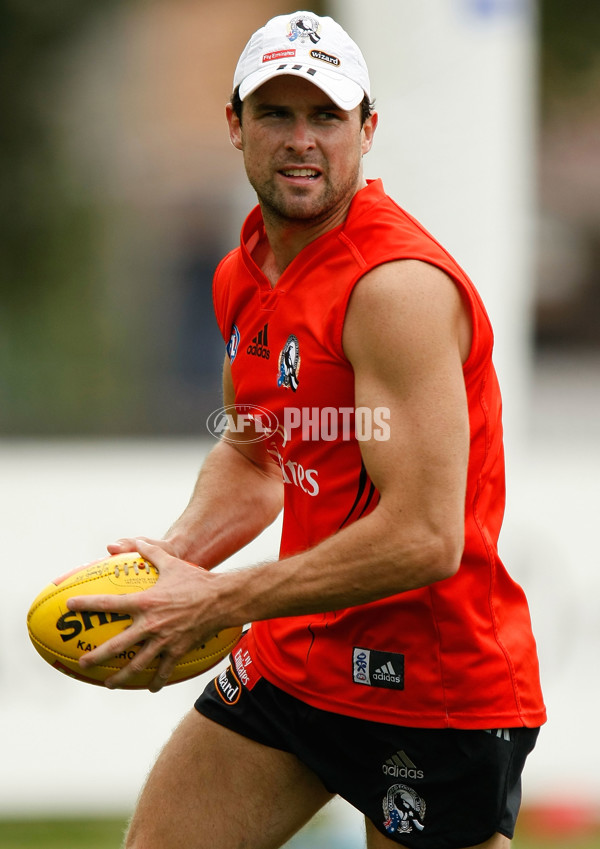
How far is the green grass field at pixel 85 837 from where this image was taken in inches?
230

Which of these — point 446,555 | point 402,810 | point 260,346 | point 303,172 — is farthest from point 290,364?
point 402,810

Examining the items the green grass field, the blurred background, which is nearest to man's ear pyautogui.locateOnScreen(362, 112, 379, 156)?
the blurred background

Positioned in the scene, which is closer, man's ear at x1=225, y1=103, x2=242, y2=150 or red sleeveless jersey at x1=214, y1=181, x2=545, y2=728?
red sleeveless jersey at x1=214, y1=181, x2=545, y2=728

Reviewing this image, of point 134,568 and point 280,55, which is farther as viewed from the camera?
point 134,568

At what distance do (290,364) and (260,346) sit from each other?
0.17 metres

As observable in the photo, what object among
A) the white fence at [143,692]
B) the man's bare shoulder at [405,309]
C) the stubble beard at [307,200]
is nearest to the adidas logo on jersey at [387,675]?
the man's bare shoulder at [405,309]

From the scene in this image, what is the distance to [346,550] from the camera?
301 cm

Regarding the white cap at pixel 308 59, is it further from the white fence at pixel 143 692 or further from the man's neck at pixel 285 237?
the white fence at pixel 143 692

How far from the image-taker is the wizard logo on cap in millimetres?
3283

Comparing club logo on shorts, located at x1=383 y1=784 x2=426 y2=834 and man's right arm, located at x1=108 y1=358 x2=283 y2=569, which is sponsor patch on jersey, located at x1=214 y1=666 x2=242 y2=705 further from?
club logo on shorts, located at x1=383 y1=784 x2=426 y2=834

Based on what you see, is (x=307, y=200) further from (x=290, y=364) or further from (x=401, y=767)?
(x=401, y=767)

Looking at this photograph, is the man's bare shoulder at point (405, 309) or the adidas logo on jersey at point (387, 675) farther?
the adidas logo on jersey at point (387, 675)

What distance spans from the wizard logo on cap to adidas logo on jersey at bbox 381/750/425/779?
1.80m

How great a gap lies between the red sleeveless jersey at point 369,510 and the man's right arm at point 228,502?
1.56 feet
